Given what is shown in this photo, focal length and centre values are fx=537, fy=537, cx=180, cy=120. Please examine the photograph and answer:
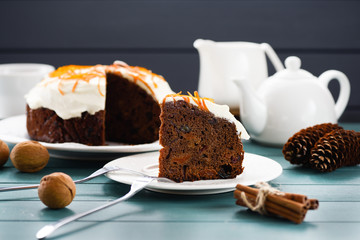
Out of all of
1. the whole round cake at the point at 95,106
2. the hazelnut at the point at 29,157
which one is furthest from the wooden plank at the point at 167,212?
the whole round cake at the point at 95,106

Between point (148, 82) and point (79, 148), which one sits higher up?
point (148, 82)

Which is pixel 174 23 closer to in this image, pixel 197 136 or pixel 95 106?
pixel 95 106

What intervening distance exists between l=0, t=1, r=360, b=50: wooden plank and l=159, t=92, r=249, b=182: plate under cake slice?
5.90 feet

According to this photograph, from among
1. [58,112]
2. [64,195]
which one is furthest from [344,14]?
[64,195]

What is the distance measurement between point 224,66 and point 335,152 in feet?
2.63

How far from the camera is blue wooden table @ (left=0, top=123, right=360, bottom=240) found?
1.09 metres

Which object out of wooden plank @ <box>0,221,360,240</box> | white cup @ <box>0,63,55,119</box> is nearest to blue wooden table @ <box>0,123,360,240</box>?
wooden plank @ <box>0,221,360,240</box>

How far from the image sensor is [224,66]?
2287mm

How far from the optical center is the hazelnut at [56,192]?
121 centimetres

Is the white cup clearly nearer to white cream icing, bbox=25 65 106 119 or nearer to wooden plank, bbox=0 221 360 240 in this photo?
white cream icing, bbox=25 65 106 119

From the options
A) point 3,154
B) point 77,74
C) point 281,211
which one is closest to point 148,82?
point 77,74

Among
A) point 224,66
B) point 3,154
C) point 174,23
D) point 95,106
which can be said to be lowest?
point 3,154

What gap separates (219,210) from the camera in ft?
4.04

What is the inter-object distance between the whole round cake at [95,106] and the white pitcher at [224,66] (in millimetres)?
293
